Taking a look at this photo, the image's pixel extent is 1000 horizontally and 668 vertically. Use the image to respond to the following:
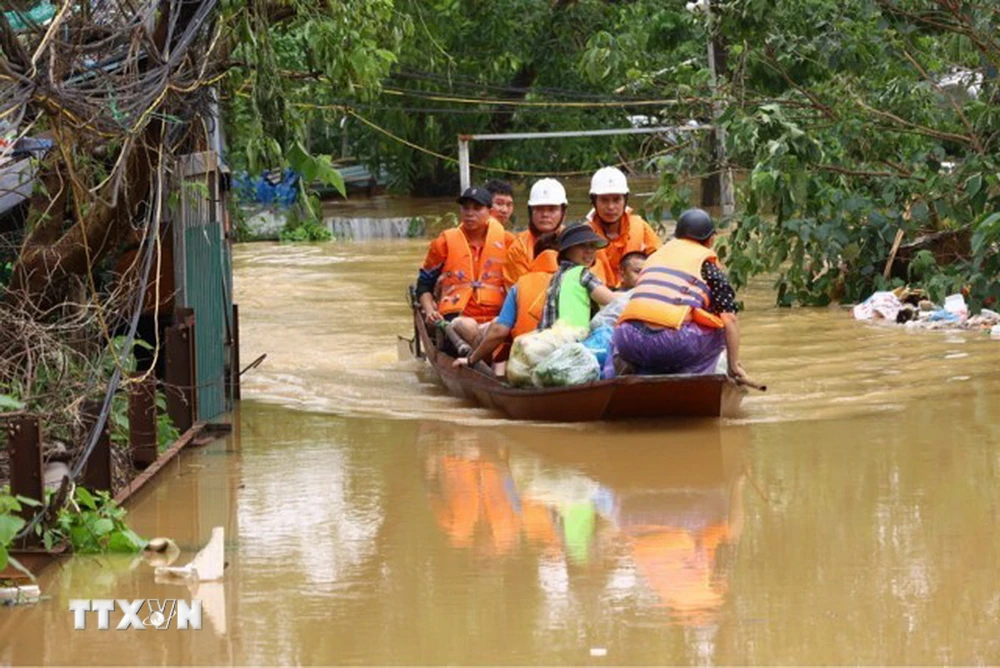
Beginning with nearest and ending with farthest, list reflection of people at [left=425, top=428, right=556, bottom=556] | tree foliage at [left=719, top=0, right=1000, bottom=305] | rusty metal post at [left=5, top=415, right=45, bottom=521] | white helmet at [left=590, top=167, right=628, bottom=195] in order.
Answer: rusty metal post at [left=5, top=415, right=45, bottom=521]
reflection of people at [left=425, top=428, right=556, bottom=556]
white helmet at [left=590, top=167, right=628, bottom=195]
tree foliage at [left=719, top=0, right=1000, bottom=305]

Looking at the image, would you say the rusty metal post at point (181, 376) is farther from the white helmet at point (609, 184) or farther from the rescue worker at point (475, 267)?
the white helmet at point (609, 184)

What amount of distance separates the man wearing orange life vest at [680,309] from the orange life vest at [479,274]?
8.69 ft

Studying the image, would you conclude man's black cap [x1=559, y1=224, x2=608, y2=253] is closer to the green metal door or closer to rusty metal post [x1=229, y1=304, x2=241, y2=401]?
the green metal door

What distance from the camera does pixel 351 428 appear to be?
12797 millimetres

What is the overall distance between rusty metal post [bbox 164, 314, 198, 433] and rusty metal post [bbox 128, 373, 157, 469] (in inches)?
17.1

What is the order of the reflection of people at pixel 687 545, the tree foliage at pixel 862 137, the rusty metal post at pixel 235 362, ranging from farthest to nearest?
the tree foliage at pixel 862 137 < the rusty metal post at pixel 235 362 < the reflection of people at pixel 687 545

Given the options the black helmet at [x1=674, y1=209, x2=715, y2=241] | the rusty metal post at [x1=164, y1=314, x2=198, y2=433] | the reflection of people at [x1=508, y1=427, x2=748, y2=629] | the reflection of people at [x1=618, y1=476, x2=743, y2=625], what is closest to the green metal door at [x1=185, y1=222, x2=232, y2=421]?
the rusty metal post at [x1=164, y1=314, x2=198, y2=433]

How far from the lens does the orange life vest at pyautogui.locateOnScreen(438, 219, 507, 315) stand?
46.6 feet

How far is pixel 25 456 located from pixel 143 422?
2.16 meters

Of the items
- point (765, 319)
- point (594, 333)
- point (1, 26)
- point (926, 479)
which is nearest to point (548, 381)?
point (594, 333)

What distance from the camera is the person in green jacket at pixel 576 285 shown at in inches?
481

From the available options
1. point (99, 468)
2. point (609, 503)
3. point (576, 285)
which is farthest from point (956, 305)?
point (99, 468)

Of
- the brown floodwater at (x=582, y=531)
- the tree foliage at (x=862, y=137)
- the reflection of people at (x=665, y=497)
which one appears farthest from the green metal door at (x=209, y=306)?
the tree foliage at (x=862, y=137)

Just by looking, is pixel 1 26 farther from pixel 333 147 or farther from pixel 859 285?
pixel 333 147
